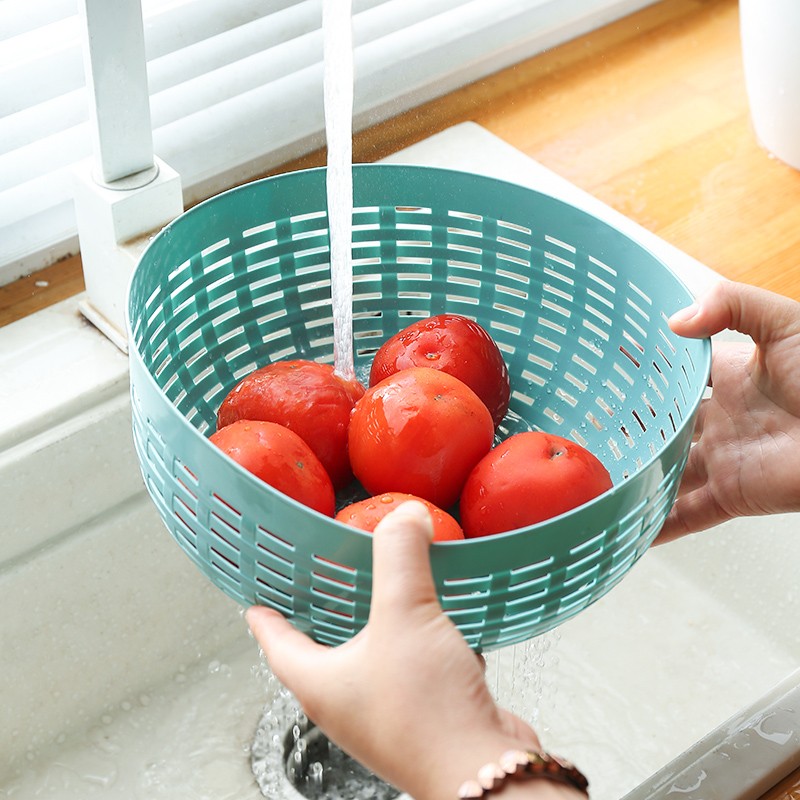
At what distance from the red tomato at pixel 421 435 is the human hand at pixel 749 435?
9.8 inches

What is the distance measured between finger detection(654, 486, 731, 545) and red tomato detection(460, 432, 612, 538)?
25cm

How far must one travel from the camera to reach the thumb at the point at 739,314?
638mm

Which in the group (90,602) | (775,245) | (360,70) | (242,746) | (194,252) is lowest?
(242,746)

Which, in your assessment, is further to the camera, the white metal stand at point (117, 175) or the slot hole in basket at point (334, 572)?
the white metal stand at point (117, 175)

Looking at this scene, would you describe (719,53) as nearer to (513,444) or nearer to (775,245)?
(775,245)

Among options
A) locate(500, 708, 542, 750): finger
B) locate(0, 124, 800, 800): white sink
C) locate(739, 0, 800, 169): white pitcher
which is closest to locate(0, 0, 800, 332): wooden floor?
locate(739, 0, 800, 169): white pitcher

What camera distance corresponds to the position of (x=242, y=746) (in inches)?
38.9

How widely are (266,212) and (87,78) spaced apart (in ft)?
0.73

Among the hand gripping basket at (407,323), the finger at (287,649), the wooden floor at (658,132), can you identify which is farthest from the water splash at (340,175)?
the wooden floor at (658,132)

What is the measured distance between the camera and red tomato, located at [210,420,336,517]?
60 cm

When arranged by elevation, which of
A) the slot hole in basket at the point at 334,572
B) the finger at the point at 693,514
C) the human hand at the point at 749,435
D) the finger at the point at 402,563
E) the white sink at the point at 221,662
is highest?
the finger at the point at 402,563

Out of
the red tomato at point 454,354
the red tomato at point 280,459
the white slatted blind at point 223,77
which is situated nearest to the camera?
the red tomato at point 280,459

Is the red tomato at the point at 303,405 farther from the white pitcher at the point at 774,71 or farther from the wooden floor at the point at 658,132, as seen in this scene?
the white pitcher at the point at 774,71

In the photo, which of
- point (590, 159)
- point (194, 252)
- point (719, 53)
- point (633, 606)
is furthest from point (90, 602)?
point (719, 53)
